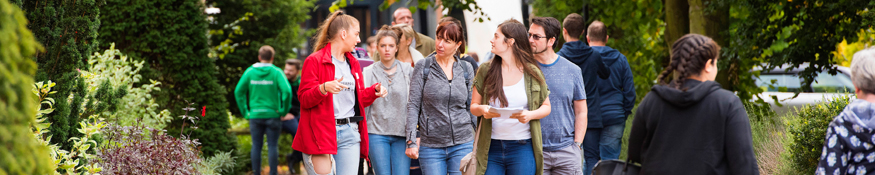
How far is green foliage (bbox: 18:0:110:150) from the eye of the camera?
135 inches

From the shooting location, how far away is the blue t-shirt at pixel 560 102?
351 centimetres

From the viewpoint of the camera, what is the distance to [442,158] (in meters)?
4.08

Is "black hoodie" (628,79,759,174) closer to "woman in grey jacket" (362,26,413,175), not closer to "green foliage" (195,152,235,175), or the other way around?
"woman in grey jacket" (362,26,413,175)

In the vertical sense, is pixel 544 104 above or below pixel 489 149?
above

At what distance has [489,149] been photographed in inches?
136

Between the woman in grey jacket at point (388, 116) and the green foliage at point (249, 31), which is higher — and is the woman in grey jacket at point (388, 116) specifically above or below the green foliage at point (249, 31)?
below

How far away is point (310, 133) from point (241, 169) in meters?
3.95

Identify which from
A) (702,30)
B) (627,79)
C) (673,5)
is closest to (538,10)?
(673,5)

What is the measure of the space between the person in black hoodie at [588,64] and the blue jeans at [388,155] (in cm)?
128

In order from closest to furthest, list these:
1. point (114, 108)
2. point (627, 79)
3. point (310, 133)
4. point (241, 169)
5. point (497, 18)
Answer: point (310, 133) → point (114, 108) → point (627, 79) → point (241, 169) → point (497, 18)

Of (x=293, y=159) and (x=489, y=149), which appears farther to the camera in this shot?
(x=293, y=159)

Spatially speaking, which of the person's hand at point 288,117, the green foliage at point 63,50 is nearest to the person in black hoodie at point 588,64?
the green foliage at point 63,50

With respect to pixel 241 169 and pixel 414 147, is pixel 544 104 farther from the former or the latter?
pixel 241 169

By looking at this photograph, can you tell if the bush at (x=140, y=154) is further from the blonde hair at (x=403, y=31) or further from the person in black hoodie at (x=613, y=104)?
the person in black hoodie at (x=613, y=104)
